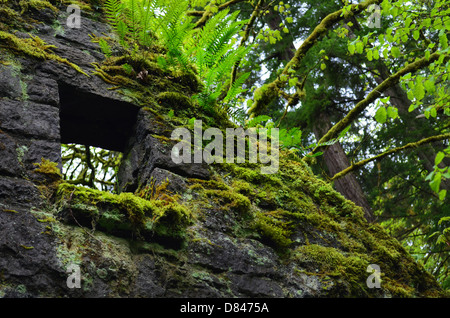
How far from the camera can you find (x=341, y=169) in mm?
8078

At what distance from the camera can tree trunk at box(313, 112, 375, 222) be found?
7469mm

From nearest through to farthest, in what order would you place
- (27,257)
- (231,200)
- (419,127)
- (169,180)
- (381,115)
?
1. (27,257)
2. (169,180)
3. (231,200)
4. (381,115)
5. (419,127)

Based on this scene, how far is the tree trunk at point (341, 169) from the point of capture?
24.5ft

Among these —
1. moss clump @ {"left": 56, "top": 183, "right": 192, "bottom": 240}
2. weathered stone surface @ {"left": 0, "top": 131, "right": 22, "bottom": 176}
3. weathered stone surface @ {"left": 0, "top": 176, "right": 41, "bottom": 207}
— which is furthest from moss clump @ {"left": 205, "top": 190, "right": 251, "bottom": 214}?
weathered stone surface @ {"left": 0, "top": 131, "right": 22, "bottom": 176}

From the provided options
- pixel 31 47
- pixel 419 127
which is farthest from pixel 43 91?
pixel 419 127

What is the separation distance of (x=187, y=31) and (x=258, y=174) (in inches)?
59.6

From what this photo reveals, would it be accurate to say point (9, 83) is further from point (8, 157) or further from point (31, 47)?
point (8, 157)

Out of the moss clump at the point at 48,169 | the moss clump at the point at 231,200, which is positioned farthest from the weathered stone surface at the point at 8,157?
the moss clump at the point at 231,200
